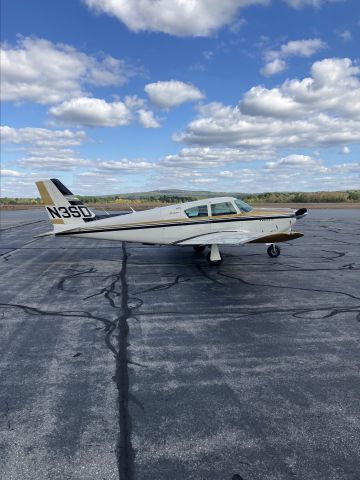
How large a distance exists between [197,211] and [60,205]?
551cm

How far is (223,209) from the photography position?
14.5 meters

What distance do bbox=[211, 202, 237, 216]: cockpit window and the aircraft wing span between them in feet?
2.57

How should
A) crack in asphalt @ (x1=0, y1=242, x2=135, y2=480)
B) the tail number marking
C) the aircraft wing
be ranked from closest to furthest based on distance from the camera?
crack in asphalt @ (x1=0, y1=242, x2=135, y2=480) < the aircraft wing < the tail number marking

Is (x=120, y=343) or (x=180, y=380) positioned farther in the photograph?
(x=120, y=343)

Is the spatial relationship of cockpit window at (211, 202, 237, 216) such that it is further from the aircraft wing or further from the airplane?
the aircraft wing

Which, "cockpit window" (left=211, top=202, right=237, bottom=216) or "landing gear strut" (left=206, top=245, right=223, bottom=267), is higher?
"cockpit window" (left=211, top=202, right=237, bottom=216)

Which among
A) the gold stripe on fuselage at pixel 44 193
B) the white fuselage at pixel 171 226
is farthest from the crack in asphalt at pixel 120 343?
the gold stripe on fuselage at pixel 44 193

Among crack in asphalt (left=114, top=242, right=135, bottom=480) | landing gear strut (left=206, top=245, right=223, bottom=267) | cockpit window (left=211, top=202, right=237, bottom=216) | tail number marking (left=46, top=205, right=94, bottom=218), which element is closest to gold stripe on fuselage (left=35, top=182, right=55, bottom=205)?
tail number marking (left=46, top=205, right=94, bottom=218)

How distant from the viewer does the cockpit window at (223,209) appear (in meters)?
14.4

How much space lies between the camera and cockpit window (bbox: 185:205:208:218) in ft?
46.8

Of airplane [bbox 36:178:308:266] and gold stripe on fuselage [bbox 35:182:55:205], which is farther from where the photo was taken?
gold stripe on fuselage [bbox 35:182:55:205]

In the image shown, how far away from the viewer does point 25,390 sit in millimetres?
4793

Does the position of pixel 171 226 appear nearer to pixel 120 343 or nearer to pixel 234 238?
pixel 234 238

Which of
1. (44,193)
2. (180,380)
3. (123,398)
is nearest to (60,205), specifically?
(44,193)
